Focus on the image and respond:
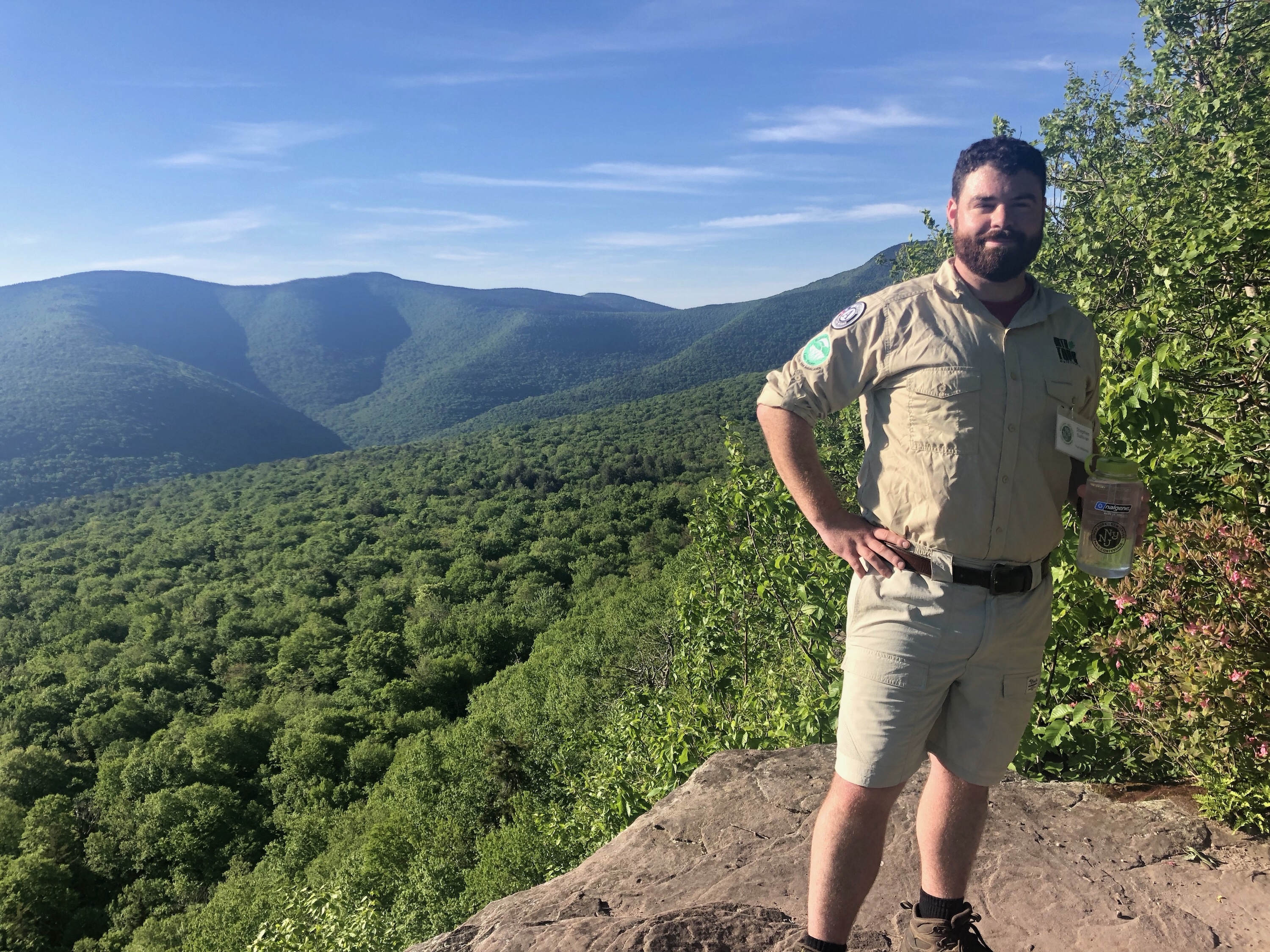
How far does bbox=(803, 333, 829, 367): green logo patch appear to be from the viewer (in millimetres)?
2213

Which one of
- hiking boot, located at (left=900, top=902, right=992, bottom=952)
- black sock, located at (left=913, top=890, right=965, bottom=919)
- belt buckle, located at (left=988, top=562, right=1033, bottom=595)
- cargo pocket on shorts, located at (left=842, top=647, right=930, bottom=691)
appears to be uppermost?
belt buckle, located at (left=988, top=562, right=1033, bottom=595)

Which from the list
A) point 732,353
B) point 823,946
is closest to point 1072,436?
point 823,946

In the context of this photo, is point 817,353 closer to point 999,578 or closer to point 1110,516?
point 999,578

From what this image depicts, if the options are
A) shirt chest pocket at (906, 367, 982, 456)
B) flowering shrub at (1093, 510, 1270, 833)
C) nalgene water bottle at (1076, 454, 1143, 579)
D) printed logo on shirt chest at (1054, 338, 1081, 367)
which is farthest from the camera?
flowering shrub at (1093, 510, 1270, 833)

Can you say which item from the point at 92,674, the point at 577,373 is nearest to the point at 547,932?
the point at 92,674

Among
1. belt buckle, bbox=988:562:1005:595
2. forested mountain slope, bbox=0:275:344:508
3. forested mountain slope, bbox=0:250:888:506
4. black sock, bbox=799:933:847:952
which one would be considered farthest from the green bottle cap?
forested mountain slope, bbox=0:275:344:508

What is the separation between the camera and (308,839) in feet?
100

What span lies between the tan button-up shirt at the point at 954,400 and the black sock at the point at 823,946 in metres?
1.17

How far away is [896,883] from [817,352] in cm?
222

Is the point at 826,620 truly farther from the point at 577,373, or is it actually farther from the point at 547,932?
the point at 577,373

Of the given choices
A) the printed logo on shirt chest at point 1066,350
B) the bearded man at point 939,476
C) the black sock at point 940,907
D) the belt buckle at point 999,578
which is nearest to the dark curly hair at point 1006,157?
the bearded man at point 939,476

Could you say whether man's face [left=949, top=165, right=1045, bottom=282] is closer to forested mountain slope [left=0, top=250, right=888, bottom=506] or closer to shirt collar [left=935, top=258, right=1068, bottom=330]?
shirt collar [left=935, top=258, right=1068, bottom=330]

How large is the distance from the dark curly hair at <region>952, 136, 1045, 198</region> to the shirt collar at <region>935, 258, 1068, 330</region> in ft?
0.91

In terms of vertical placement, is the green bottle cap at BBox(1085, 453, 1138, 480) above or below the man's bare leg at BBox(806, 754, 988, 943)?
above
